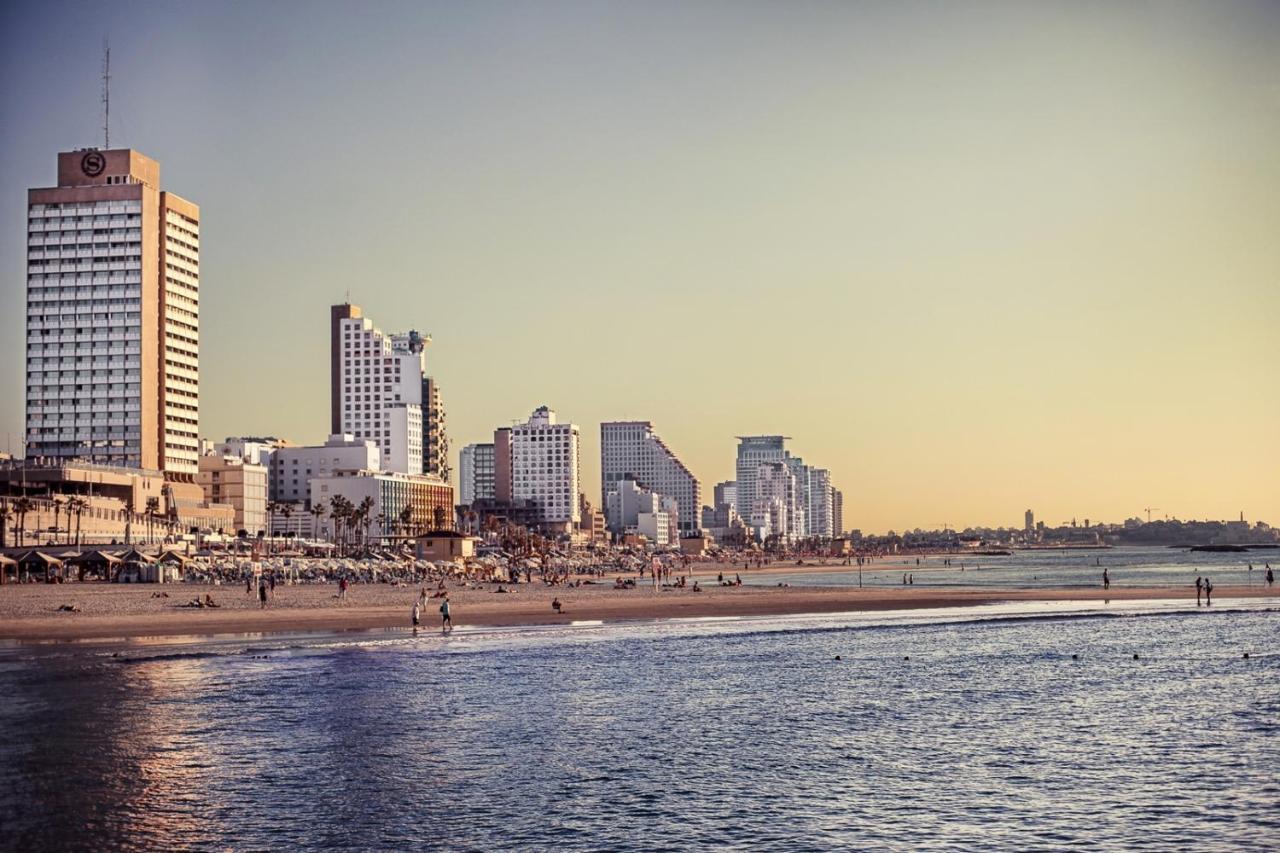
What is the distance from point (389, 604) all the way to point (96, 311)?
421 feet

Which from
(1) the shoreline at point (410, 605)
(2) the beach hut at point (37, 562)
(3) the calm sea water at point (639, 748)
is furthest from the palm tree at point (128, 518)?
(3) the calm sea water at point (639, 748)

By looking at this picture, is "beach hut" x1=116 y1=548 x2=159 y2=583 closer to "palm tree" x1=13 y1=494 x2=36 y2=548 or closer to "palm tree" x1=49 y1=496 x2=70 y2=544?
"palm tree" x1=13 y1=494 x2=36 y2=548

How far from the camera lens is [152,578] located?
10600 cm

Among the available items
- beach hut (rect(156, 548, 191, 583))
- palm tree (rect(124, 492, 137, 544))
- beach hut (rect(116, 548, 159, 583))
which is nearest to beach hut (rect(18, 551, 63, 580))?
beach hut (rect(116, 548, 159, 583))

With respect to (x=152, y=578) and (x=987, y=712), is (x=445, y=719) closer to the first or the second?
(x=987, y=712)

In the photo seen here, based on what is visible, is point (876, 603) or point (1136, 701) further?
point (876, 603)

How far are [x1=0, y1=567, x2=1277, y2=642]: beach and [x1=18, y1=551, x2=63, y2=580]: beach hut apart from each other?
19.4 feet

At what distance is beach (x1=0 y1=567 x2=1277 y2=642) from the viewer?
6962 centimetres

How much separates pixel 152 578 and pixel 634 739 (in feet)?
272

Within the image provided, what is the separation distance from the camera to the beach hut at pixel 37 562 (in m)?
103

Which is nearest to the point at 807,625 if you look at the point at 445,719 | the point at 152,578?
the point at 445,719

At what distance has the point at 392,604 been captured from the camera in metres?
89.3

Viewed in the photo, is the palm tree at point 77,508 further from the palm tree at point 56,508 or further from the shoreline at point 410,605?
the shoreline at point 410,605

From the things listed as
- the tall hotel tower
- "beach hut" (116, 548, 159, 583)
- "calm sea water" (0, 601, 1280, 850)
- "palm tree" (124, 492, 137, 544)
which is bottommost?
"calm sea water" (0, 601, 1280, 850)
